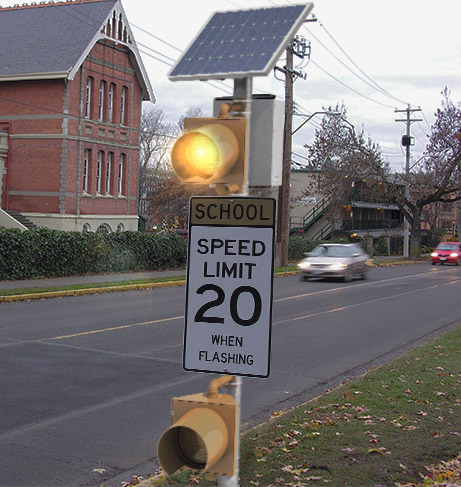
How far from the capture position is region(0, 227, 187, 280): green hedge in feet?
70.8

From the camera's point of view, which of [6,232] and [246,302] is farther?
[6,232]

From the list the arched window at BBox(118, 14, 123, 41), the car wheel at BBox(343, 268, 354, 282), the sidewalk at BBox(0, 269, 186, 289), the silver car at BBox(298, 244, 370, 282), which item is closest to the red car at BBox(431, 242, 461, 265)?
the silver car at BBox(298, 244, 370, 282)

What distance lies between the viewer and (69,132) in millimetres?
→ 32656

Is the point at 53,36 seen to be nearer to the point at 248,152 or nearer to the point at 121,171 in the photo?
the point at 121,171

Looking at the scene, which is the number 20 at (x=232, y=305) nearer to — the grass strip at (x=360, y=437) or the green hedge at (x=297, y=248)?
the grass strip at (x=360, y=437)

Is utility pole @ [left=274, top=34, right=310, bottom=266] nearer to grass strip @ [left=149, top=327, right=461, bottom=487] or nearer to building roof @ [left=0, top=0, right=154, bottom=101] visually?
building roof @ [left=0, top=0, right=154, bottom=101]

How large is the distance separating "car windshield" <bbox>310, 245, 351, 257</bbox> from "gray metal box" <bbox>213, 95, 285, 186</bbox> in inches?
934

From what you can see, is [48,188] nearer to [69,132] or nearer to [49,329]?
[69,132]

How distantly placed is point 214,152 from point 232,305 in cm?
86

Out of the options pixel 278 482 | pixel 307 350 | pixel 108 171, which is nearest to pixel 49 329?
pixel 307 350

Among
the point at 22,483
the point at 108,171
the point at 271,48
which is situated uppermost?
the point at 108,171

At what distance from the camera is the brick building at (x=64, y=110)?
32.6 meters

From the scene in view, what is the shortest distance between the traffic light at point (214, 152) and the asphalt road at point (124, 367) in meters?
→ 3.03

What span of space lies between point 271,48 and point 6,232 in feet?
60.9
